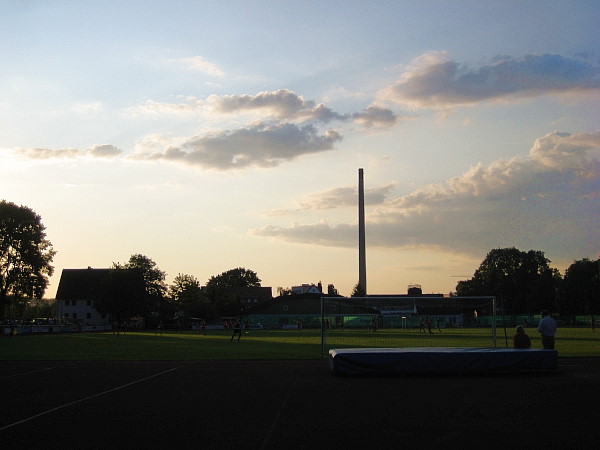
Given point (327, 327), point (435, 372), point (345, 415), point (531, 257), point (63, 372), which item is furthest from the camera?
point (531, 257)

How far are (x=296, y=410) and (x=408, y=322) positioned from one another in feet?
85.5

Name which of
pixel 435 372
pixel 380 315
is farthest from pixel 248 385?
pixel 380 315

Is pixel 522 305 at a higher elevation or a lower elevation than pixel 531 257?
lower

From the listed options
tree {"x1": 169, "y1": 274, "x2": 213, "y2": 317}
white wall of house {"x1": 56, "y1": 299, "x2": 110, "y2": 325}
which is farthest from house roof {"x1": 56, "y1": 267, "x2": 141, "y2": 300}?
tree {"x1": 169, "y1": 274, "x2": 213, "y2": 317}

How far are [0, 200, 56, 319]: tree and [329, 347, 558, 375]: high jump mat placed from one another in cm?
7285

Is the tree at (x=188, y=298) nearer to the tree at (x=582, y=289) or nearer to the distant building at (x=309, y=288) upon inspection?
the distant building at (x=309, y=288)

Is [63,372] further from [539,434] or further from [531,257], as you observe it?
[531,257]

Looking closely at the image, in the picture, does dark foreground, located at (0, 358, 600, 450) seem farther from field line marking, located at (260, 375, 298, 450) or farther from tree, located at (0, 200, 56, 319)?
tree, located at (0, 200, 56, 319)

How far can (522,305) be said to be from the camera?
13975 centimetres

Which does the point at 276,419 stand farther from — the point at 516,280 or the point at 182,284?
the point at 516,280

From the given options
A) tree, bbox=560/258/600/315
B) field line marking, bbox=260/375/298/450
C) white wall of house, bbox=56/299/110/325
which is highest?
tree, bbox=560/258/600/315

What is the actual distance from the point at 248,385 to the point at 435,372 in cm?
625

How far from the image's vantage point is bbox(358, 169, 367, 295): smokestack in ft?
360

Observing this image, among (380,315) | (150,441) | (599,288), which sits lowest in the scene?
(150,441)
